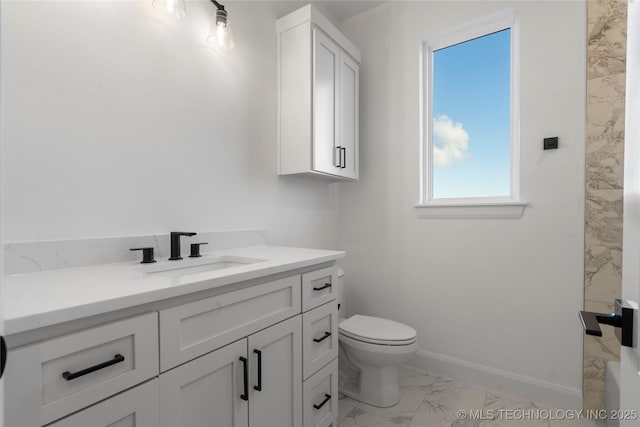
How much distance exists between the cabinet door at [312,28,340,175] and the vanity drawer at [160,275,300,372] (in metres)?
0.90

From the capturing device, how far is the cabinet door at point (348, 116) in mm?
2196

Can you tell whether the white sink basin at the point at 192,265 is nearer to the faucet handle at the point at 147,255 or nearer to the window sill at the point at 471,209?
the faucet handle at the point at 147,255

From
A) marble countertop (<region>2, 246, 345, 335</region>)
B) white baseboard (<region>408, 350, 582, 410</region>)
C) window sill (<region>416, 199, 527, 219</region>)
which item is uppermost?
window sill (<region>416, 199, 527, 219</region>)

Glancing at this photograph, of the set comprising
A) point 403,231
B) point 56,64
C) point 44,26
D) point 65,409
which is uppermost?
point 44,26

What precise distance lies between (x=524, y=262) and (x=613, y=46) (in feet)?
3.95

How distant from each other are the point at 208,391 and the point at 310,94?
5.11 ft

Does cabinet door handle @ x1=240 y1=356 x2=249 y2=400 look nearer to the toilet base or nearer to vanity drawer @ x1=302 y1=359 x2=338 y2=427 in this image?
vanity drawer @ x1=302 y1=359 x2=338 y2=427

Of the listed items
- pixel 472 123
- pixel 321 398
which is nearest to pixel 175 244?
pixel 321 398

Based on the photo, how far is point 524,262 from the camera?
195 cm

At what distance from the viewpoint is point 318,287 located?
1508 mm

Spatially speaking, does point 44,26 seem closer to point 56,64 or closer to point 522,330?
point 56,64

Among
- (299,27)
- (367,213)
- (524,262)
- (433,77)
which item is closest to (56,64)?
(299,27)

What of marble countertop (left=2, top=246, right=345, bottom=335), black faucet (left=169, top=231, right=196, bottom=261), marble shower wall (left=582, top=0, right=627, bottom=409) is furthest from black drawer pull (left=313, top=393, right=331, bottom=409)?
marble shower wall (left=582, top=0, right=627, bottom=409)

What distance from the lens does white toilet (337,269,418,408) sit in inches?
70.7
